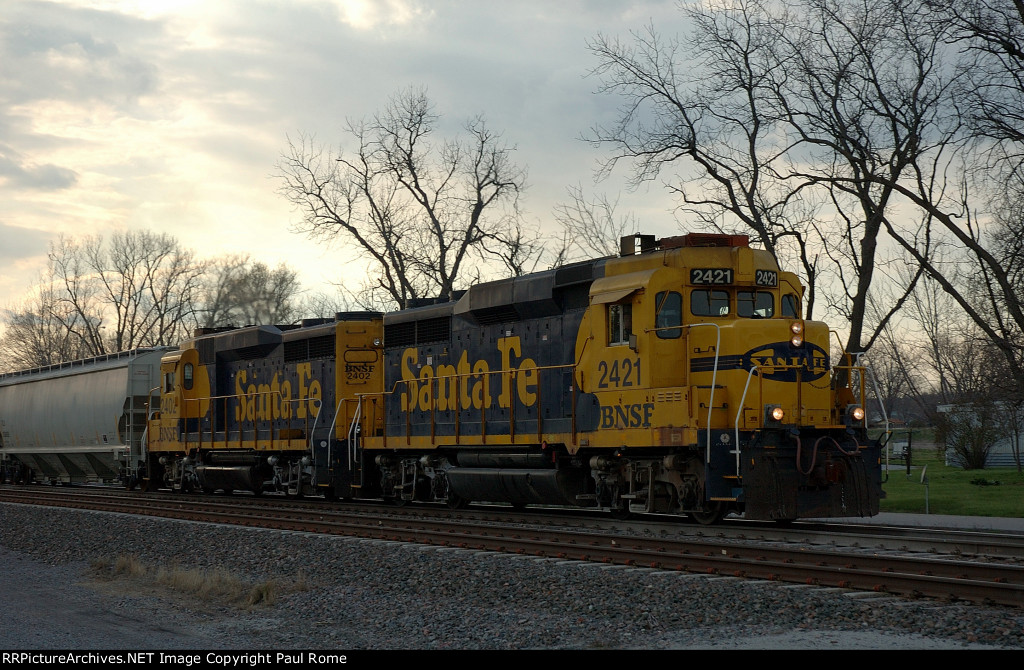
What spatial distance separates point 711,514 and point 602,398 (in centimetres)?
229

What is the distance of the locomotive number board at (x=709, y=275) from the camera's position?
47.3 feet

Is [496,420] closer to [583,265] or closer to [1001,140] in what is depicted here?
[583,265]

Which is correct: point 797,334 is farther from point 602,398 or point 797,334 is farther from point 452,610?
point 452,610

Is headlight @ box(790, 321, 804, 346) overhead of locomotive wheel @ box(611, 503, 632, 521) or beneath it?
overhead

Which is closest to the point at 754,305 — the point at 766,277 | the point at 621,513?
the point at 766,277

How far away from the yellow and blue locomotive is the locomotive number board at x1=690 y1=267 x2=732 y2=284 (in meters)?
0.02

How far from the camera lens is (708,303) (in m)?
14.6

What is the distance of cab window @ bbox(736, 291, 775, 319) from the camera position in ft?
48.1

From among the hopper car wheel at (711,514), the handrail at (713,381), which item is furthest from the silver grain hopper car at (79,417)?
the handrail at (713,381)

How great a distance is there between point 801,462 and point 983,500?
969 centimetres

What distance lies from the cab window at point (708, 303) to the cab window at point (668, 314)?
0.22 metres

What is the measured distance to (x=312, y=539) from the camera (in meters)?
14.0

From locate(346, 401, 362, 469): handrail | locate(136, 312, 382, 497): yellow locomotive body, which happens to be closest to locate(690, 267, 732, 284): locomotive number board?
locate(346, 401, 362, 469): handrail

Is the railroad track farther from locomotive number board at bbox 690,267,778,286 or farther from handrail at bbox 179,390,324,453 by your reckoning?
locomotive number board at bbox 690,267,778,286
